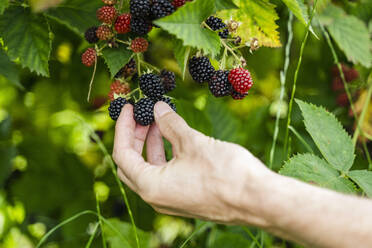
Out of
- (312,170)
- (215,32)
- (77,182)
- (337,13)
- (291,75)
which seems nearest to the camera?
(215,32)

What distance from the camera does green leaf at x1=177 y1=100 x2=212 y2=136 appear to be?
1.33 m

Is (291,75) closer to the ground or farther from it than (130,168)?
closer to the ground

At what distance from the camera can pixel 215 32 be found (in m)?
0.83

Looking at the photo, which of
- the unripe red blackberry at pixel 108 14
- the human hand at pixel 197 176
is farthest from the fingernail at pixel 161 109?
the unripe red blackberry at pixel 108 14

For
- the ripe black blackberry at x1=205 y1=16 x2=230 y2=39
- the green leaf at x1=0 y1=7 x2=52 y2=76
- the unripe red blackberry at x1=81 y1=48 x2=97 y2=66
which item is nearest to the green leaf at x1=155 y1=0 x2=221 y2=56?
the ripe black blackberry at x1=205 y1=16 x2=230 y2=39

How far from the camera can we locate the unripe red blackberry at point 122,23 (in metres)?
0.90

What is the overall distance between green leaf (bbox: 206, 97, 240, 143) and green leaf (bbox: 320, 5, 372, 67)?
0.49m

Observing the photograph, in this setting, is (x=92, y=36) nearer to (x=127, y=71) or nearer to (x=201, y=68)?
(x=127, y=71)

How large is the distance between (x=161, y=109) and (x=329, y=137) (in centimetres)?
46

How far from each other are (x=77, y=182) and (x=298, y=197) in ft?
4.06

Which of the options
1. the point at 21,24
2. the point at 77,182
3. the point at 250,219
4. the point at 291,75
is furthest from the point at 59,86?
the point at 250,219

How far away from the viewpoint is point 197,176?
0.78 metres

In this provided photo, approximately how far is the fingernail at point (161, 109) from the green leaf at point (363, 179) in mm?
479

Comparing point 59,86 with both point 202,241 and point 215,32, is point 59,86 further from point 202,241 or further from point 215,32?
point 215,32
